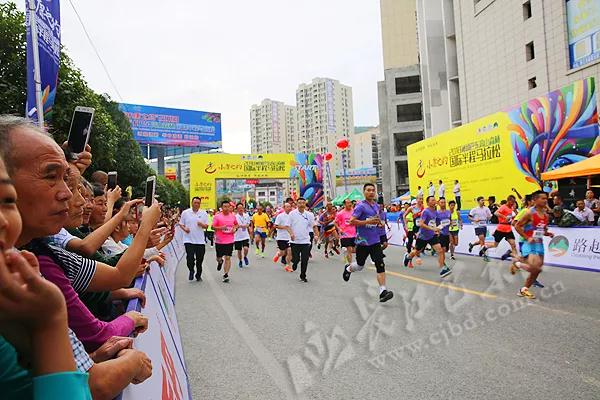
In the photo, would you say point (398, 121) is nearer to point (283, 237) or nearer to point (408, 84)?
point (408, 84)

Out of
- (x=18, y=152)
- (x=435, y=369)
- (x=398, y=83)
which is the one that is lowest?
(x=435, y=369)

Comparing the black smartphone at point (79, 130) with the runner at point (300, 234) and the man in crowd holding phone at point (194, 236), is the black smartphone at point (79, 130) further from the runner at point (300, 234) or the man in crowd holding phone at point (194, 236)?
the runner at point (300, 234)

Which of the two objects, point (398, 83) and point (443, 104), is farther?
point (398, 83)

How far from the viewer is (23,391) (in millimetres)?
926

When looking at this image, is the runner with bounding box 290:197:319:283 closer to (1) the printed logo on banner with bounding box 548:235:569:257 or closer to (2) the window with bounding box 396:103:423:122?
(1) the printed logo on banner with bounding box 548:235:569:257

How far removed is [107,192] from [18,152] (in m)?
2.58

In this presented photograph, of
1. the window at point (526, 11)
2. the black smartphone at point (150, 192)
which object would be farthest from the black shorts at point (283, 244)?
the window at point (526, 11)

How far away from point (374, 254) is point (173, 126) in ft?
162

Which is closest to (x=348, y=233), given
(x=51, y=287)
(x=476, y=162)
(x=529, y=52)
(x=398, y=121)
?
(x=476, y=162)

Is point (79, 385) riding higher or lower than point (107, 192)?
lower

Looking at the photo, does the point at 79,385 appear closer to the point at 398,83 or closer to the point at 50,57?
the point at 50,57

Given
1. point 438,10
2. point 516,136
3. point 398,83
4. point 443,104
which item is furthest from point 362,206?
point 398,83

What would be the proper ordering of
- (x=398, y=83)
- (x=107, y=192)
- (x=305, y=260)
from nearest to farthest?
(x=107, y=192)
(x=305, y=260)
(x=398, y=83)

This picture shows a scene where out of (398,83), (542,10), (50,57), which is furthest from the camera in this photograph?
(398,83)
